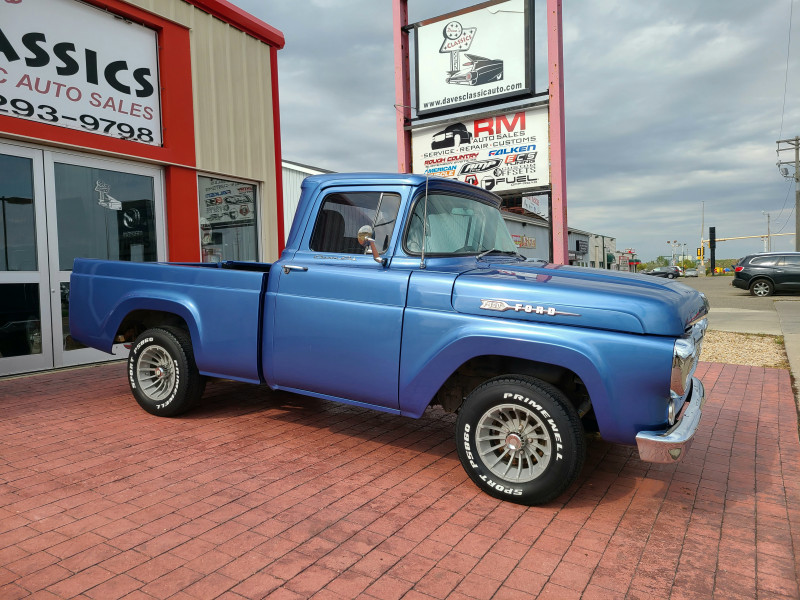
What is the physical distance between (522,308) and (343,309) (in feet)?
4.19

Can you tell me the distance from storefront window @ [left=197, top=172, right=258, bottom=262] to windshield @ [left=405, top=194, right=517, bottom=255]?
6193mm

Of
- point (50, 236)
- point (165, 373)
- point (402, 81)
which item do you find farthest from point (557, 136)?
point (50, 236)

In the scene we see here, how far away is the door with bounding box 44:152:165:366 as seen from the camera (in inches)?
288

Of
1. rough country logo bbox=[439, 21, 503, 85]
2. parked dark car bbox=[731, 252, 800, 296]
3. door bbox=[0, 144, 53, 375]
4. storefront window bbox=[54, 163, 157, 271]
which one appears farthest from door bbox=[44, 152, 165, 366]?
parked dark car bbox=[731, 252, 800, 296]

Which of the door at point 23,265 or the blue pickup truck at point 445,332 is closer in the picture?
the blue pickup truck at point 445,332

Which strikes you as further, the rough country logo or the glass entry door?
the rough country logo

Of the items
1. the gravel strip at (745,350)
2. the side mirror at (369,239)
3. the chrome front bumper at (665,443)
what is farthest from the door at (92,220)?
the gravel strip at (745,350)

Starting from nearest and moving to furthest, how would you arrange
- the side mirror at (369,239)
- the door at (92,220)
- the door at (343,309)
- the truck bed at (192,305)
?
the side mirror at (369,239), the door at (343,309), the truck bed at (192,305), the door at (92,220)

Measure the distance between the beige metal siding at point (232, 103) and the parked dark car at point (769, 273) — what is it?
19.2 metres

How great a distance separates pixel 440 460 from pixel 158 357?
2.75m

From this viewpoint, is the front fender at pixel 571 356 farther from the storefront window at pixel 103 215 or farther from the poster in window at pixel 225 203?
the poster in window at pixel 225 203

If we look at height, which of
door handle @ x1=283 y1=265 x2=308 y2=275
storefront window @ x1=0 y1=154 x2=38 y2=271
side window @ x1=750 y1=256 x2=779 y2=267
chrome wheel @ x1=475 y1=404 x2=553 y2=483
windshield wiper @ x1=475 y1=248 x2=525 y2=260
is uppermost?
storefront window @ x1=0 y1=154 x2=38 y2=271

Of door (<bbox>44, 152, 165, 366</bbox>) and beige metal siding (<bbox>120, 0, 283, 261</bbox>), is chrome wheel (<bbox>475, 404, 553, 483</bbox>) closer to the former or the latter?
door (<bbox>44, 152, 165, 366</bbox>)

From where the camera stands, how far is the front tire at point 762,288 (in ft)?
69.4
